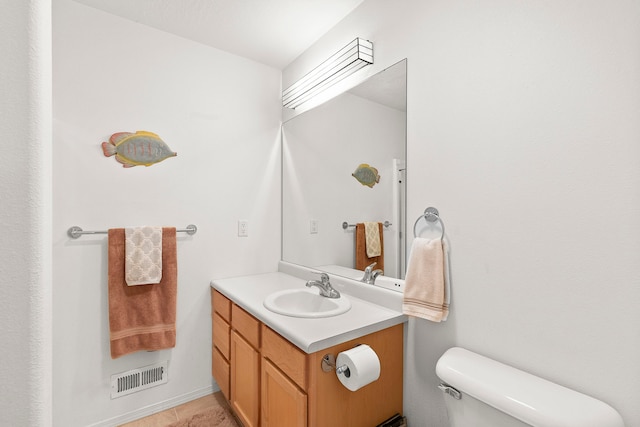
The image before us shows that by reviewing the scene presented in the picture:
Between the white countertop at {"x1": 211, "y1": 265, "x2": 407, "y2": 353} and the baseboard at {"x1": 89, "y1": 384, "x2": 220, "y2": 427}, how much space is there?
74 cm

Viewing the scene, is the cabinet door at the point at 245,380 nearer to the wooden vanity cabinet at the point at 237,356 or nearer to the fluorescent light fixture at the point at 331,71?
the wooden vanity cabinet at the point at 237,356

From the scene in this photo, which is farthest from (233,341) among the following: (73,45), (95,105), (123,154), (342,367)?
(73,45)

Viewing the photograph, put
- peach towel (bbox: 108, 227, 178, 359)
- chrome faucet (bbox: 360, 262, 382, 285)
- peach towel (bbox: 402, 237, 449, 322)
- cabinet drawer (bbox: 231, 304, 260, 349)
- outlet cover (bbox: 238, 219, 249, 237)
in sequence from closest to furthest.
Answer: peach towel (bbox: 402, 237, 449, 322)
cabinet drawer (bbox: 231, 304, 260, 349)
chrome faucet (bbox: 360, 262, 382, 285)
peach towel (bbox: 108, 227, 178, 359)
outlet cover (bbox: 238, 219, 249, 237)

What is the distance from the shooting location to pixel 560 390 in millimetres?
915

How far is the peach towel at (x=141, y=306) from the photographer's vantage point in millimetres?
1729

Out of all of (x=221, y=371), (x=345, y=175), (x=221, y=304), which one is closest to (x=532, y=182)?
(x=345, y=175)

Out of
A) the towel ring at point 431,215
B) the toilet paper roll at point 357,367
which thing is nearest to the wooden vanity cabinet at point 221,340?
the toilet paper roll at point 357,367

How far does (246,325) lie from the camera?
160cm

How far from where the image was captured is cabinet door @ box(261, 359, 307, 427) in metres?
1.17

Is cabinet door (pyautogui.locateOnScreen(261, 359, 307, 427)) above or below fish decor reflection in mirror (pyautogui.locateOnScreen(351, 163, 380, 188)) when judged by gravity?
below

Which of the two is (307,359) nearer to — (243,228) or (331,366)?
(331,366)

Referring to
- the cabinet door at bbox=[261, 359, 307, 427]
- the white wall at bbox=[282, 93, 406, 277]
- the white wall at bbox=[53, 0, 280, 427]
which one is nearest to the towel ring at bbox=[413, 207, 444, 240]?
the white wall at bbox=[282, 93, 406, 277]

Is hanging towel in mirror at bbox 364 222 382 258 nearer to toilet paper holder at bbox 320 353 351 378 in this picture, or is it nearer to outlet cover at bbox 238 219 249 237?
toilet paper holder at bbox 320 353 351 378

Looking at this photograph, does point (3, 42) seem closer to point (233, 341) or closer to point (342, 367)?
point (342, 367)
